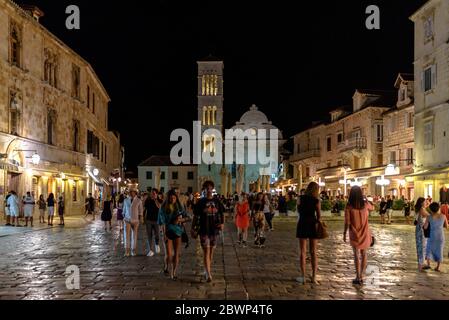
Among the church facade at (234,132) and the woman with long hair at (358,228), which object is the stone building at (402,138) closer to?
the woman with long hair at (358,228)

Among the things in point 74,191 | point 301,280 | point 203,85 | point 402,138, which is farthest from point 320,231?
point 203,85

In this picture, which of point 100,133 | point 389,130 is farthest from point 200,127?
point 389,130

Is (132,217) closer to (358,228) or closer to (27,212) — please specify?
(358,228)

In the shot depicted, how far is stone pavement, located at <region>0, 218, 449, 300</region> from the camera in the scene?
29.4 ft

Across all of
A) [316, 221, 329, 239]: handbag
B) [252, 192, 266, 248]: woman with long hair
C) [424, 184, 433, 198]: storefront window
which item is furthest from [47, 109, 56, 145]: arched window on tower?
[316, 221, 329, 239]: handbag

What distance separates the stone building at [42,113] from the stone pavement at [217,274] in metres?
12.6

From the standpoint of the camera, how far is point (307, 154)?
65875mm

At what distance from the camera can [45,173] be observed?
32875 millimetres

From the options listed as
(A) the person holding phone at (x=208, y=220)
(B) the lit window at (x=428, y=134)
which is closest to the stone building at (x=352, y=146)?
(B) the lit window at (x=428, y=134)

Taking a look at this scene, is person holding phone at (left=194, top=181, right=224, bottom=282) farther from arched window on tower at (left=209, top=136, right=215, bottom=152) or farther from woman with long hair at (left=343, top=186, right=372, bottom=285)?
arched window on tower at (left=209, top=136, right=215, bottom=152)

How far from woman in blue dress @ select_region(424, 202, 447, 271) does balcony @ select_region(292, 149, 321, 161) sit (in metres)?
51.1

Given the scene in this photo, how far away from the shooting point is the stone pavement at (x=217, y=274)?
8969 millimetres
